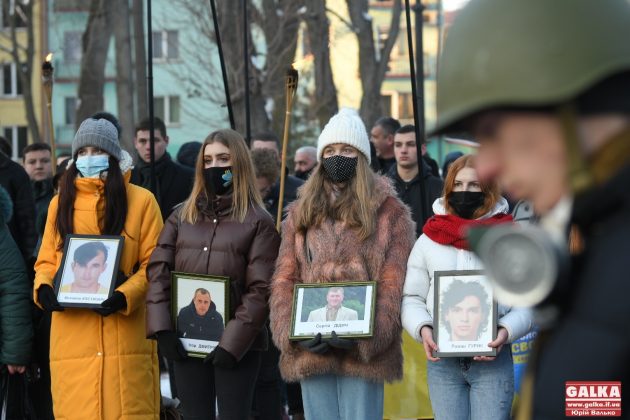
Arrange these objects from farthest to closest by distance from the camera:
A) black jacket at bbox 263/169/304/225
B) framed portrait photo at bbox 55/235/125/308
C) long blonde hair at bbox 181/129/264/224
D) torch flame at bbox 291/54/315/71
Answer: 1. black jacket at bbox 263/169/304/225
2. torch flame at bbox 291/54/315/71
3. framed portrait photo at bbox 55/235/125/308
4. long blonde hair at bbox 181/129/264/224

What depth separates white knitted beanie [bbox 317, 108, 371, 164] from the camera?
729 centimetres

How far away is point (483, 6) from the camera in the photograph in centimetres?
200

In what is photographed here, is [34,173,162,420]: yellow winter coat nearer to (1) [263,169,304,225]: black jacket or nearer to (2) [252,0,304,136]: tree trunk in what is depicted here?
(1) [263,169,304,225]: black jacket

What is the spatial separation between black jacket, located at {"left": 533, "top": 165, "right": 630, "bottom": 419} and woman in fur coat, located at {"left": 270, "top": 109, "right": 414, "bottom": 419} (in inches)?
190

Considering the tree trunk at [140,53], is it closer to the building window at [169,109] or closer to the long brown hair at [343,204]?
the long brown hair at [343,204]

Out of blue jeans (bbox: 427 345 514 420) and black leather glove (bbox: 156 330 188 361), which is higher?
black leather glove (bbox: 156 330 188 361)

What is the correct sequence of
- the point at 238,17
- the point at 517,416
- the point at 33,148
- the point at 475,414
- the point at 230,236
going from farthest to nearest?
the point at 238,17 → the point at 33,148 → the point at 230,236 → the point at 475,414 → the point at 517,416

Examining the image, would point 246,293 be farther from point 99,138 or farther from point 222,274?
point 99,138

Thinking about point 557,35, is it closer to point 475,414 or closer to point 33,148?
point 475,414

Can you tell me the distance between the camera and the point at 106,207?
7762 millimetres

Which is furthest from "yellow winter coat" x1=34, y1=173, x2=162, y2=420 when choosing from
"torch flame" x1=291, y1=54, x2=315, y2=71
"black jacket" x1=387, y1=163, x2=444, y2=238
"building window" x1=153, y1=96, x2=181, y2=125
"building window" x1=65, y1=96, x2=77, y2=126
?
"building window" x1=65, y1=96, x2=77, y2=126

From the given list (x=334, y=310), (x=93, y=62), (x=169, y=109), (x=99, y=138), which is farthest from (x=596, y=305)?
(x=169, y=109)

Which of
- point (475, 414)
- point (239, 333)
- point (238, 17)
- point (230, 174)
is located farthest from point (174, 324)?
point (238, 17)

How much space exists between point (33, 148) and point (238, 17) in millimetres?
9912
